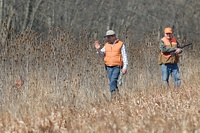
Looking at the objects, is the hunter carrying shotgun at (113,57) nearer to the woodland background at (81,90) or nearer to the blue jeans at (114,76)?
the blue jeans at (114,76)

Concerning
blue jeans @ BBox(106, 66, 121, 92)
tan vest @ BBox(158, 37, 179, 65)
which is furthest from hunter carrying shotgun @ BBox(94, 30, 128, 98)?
tan vest @ BBox(158, 37, 179, 65)

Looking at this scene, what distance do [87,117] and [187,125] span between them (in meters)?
1.49

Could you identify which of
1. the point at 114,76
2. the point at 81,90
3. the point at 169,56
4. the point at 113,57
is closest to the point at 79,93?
the point at 81,90

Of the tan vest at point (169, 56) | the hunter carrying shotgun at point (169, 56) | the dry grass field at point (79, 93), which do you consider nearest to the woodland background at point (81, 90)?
the dry grass field at point (79, 93)

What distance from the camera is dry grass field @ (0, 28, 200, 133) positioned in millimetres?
5711

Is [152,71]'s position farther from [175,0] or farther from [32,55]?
[175,0]

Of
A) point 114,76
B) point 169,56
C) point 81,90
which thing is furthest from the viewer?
point 169,56

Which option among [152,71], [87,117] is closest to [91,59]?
[152,71]

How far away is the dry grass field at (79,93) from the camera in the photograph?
5711 mm

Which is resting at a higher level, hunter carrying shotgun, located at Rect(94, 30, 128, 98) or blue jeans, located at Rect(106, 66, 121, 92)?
hunter carrying shotgun, located at Rect(94, 30, 128, 98)

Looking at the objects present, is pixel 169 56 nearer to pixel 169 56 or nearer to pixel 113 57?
pixel 169 56

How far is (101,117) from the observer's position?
19.0 feet

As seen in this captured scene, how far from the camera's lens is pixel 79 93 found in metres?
8.90

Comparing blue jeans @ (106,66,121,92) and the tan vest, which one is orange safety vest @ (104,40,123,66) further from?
the tan vest
